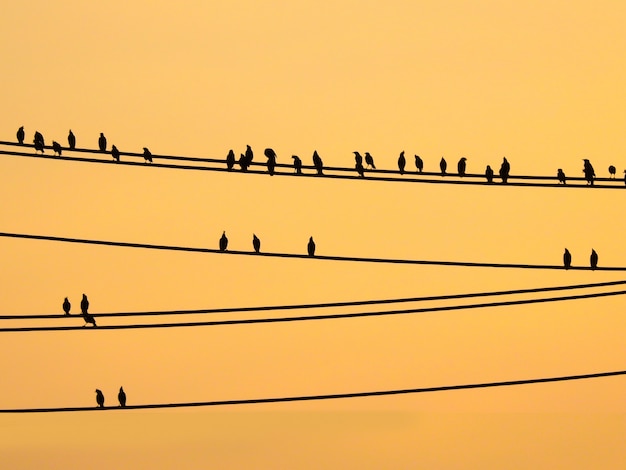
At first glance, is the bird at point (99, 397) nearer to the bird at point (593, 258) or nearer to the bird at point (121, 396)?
the bird at point (121, 396)

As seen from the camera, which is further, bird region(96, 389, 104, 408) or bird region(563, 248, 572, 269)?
bird region(96, 389, 104, 408)

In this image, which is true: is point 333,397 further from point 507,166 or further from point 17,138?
point 17,138

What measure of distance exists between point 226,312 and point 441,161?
10.9 metres

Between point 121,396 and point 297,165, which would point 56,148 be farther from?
point 121,396

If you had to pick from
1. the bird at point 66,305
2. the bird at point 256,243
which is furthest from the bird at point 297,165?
the bird at point 66,305

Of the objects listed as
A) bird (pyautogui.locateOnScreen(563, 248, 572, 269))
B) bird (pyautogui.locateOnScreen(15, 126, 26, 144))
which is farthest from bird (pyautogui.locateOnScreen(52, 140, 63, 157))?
bird (pyautogui.locateOnScreen(563, 248, 572, 269))

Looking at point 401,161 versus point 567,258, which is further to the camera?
point 401,161

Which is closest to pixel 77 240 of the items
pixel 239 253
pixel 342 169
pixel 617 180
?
pixel 239 253

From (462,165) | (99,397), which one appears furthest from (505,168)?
(99,397)

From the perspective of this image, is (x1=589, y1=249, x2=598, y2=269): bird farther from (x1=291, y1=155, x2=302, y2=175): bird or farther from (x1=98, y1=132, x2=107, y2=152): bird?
(x1=98, y1=132, x2=107, y2=152): bird

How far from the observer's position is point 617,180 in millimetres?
21000

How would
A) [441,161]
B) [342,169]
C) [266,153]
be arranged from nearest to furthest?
[342,169]
[266,153]
[441,161]

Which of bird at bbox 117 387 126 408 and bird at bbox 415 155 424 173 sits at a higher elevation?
bird at bbox 415 155 424 173

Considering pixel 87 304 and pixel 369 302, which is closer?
pixel 369 302
